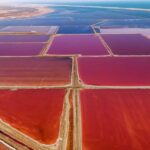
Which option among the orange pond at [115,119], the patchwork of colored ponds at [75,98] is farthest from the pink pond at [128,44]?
the orange pond at [115,119]

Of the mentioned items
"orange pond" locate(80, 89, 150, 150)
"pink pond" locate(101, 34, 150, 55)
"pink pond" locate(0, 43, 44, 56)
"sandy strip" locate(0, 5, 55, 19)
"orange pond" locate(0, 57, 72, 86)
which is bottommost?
"sandy strip" locate(0, 5, 55, 19)

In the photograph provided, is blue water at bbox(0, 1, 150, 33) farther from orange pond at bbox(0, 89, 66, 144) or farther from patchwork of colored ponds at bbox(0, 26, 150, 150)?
orange pond at bbox(0, 89, 66, 144)

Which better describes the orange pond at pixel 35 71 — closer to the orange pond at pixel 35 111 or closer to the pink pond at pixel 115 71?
the pink pond at pixel 115 71

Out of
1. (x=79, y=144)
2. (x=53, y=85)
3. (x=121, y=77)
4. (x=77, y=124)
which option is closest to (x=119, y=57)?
(x=121, y=77)

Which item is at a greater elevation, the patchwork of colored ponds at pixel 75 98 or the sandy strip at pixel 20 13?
the patchwork of colored ponds at pixel 75 98

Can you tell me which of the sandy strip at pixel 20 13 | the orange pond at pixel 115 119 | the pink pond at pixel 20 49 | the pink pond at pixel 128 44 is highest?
the orange pond at pixel 115 119

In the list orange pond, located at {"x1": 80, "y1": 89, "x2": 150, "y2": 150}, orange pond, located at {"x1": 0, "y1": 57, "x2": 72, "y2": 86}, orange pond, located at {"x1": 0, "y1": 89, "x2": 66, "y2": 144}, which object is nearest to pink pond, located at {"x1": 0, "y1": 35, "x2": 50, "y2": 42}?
orange pond, located at {"x1": 0, "y1": 57, "x2": 72, "y2": 86}

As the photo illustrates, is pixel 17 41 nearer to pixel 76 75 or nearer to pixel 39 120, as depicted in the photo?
pixel 76 75

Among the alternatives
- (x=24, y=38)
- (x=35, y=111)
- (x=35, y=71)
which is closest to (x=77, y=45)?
(x=24, y=38)

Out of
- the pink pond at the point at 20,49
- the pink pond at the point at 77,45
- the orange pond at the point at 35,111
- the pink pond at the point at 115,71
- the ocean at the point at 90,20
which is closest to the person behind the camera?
the orange pond at the point at 35,111

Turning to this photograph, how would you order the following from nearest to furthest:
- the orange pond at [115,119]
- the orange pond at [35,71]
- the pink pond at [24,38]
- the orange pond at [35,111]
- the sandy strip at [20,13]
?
the orange pond at [115,119], the orange pond at [35,111], the orange pond at [35,71], the pink pond at [24,38], the sandy strip at [20,13]
